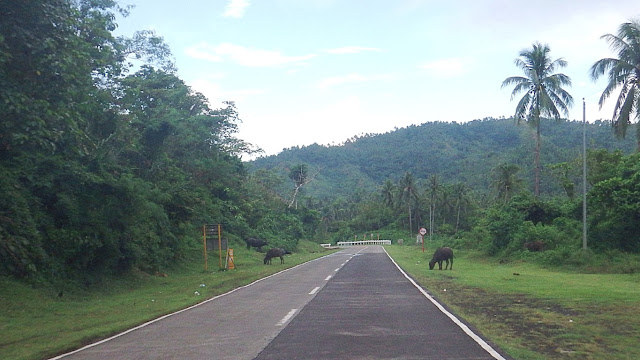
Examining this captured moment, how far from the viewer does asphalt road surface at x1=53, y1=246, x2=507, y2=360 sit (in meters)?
8.83

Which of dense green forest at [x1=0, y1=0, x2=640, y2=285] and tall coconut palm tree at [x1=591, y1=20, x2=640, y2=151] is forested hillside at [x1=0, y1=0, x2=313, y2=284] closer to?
dense green forest at [x1=0, y1=0, x2=640, y2=285]

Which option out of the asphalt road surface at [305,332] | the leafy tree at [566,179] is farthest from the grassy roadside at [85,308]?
the leafy tree at [566,179]

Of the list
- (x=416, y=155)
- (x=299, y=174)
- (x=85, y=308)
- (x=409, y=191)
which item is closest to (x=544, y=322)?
(x=85, y=308)

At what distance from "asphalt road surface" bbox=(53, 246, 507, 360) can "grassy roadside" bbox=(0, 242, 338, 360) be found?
66cm

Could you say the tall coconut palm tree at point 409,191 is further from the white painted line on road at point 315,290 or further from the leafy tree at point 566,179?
the white painted line on road at point 315,290

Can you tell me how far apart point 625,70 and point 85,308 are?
31033 mm

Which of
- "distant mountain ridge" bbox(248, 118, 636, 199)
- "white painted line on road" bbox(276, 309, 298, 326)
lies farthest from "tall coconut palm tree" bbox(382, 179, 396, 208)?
"white painted line on road" bbox(276, 309, 298, 326)

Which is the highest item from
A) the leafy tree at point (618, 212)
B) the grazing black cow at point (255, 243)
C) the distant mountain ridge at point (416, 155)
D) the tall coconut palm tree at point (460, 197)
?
the distant mountain ridge at point (416, 155)

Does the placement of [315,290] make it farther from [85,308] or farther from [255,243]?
[255,243]

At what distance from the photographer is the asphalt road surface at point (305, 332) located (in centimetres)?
883

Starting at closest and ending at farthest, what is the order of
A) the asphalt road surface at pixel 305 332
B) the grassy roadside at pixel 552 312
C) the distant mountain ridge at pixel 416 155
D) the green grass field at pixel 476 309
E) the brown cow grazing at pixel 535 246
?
the asphalt road surface at pixel 305 332 < the grassy roadside at pixel 552 312 < the green grass field at pixel 476 309 < the brown cow grazing at pixel 535 246 < the distant mountain ridge at pixel 416 155

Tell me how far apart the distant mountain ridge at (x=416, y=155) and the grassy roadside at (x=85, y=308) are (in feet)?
330

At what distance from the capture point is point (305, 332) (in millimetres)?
10672

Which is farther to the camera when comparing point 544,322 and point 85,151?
point 85,151
